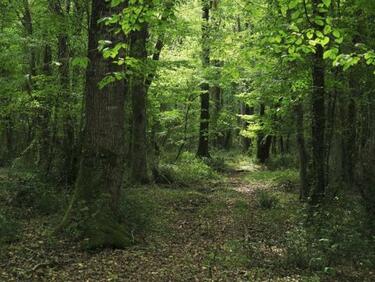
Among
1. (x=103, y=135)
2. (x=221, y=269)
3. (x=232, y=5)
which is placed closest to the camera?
(x=221, y=269)

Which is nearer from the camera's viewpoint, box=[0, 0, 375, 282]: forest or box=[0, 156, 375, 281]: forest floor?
box=[0, 156, 375, 281]: forest floor

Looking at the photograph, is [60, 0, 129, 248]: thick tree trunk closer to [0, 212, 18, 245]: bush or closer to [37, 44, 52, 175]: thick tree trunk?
[0, 212, 18, 245]: bush

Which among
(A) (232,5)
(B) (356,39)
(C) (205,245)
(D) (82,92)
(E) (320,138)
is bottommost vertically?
(C) (205,245)

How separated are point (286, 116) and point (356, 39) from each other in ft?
13.3

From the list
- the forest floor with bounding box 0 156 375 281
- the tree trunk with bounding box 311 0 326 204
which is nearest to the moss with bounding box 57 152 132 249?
the forest floor with bounding box 0 156 375 281

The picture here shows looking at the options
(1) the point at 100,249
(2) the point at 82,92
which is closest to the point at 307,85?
(2) the point at 82,92

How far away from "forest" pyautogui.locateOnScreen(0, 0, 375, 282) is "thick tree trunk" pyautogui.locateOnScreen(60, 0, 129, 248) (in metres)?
0.02

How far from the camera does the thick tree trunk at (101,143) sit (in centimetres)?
789

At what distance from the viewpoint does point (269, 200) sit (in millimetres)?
12844

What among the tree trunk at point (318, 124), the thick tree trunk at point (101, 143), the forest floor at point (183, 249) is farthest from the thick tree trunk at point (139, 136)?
the thick tree trunk at point (101, 143)

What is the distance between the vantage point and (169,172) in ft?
53.9

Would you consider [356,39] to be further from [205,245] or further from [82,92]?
[82,92]

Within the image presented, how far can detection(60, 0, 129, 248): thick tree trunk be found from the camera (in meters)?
7.89

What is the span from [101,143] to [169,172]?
28.0 feet
